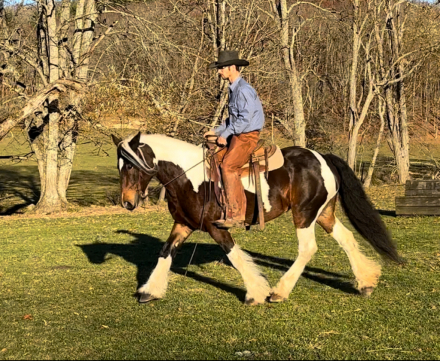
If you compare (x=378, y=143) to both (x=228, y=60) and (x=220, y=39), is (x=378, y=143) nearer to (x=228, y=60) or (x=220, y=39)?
(x=220, y=39)

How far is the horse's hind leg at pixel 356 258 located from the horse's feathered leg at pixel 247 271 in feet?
3.90

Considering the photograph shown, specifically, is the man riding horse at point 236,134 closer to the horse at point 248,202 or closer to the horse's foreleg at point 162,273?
the horse at point 248,202

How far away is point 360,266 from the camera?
7.45 m

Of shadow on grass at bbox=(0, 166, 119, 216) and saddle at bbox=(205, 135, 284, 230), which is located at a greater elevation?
saddle at bbox=(205, 135, 284, 230)

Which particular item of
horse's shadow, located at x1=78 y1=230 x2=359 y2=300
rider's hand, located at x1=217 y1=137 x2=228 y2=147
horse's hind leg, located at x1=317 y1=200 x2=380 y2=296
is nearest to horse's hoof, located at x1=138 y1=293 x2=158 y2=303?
horse's shadow, located at x1=78 y1=230 x2=359 y2=300

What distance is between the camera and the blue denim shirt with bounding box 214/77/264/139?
7.05 m

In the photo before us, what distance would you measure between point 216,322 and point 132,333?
88 centimetres

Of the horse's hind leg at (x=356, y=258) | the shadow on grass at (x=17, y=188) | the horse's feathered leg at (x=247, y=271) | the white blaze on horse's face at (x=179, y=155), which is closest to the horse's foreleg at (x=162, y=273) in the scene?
the horse's feathered leg at (x=247, y=271)

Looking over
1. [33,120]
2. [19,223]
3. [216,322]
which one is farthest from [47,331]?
[33,120]

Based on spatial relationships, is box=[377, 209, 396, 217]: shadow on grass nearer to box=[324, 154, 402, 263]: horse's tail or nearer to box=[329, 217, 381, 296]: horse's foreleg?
box=[324, 154, 402, 263]: horse's tail

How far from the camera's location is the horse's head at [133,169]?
6926 millimetres

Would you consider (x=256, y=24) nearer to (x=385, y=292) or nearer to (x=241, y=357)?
(x=385, y=292)

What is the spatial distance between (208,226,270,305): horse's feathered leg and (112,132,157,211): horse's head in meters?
0.94

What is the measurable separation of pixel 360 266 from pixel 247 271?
57.1 inches
